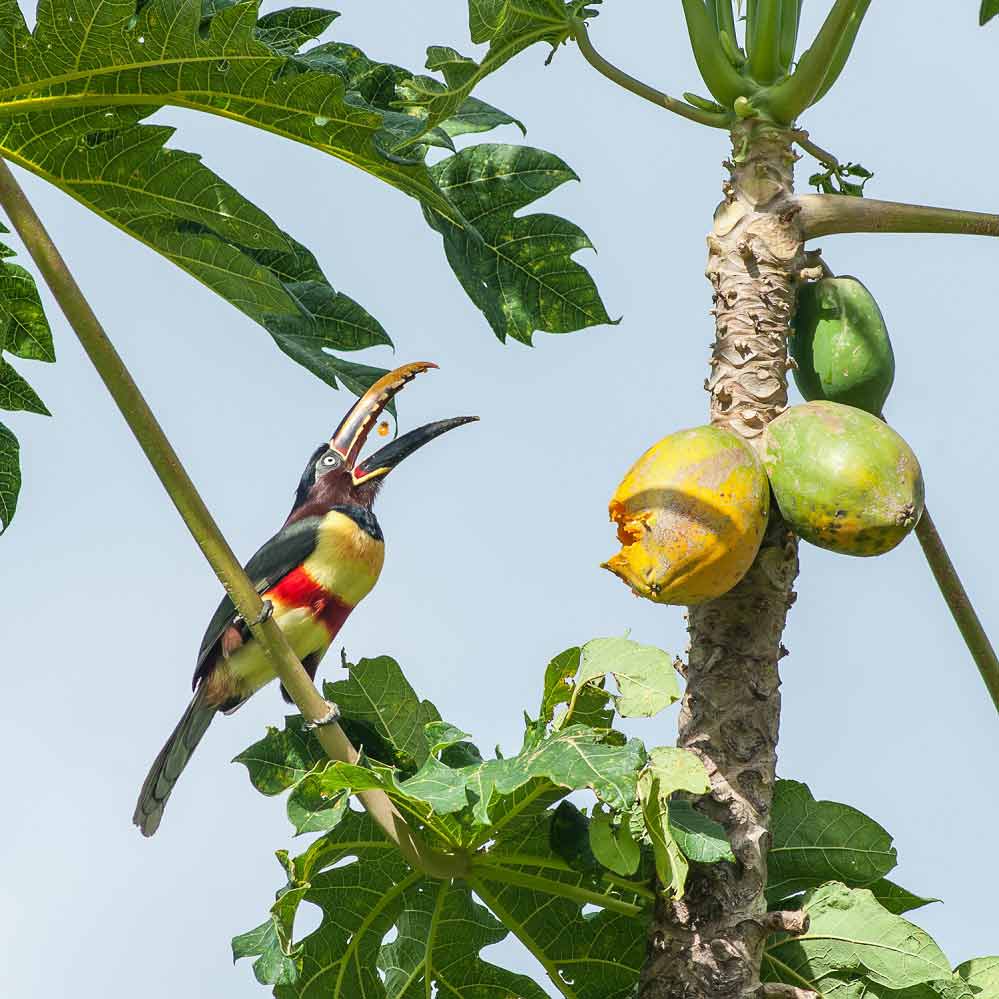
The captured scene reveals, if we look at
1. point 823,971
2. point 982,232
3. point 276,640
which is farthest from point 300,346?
point 823,971

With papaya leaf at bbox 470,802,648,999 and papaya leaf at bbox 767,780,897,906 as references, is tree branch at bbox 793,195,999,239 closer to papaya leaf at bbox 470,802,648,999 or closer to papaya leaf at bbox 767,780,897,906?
papaya leaf at bbox 767,780,897,906

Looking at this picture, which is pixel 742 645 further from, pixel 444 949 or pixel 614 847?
pixel 444 949

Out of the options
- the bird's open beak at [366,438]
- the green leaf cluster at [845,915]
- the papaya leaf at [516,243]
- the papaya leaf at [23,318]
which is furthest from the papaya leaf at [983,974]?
the papaya leaf at [23,318]

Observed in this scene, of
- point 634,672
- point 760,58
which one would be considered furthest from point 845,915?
point 760,58

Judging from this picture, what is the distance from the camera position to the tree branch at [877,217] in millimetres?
2662

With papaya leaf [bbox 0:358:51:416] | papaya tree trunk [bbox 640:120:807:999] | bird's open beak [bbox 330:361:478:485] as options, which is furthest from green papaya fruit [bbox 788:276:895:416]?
papaya leaf [bbox 0:358:51:416]

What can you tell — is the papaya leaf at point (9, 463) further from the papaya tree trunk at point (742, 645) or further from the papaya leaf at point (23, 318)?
the papaya tree trunk at point (742, 645)

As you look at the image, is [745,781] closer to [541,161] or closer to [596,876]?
[596,876]

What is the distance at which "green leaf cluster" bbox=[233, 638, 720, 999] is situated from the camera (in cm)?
226

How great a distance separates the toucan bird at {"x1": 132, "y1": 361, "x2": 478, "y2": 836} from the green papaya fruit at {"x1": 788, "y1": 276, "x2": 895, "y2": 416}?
1514mm

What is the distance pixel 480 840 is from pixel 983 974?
0.95m

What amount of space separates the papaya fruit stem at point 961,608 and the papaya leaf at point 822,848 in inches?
13.9

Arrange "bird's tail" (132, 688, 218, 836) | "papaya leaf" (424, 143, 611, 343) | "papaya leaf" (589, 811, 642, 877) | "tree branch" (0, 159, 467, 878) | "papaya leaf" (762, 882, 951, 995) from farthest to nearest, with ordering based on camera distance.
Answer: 1. "bird's tail" (132, 688, 218, 836)
2. "papaya leaf" (424, 143, 611, 343)
3. "papaya leaf" (762, 882, 951, 995)
4. "papaya leaf" (589, 811, 642, 877)
5. "tree branch" (0, 159, 467, 878)

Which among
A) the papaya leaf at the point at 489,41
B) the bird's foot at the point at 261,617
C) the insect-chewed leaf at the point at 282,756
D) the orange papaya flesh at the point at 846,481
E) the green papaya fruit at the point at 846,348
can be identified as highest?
the papaya leaf at the point at 489,41
